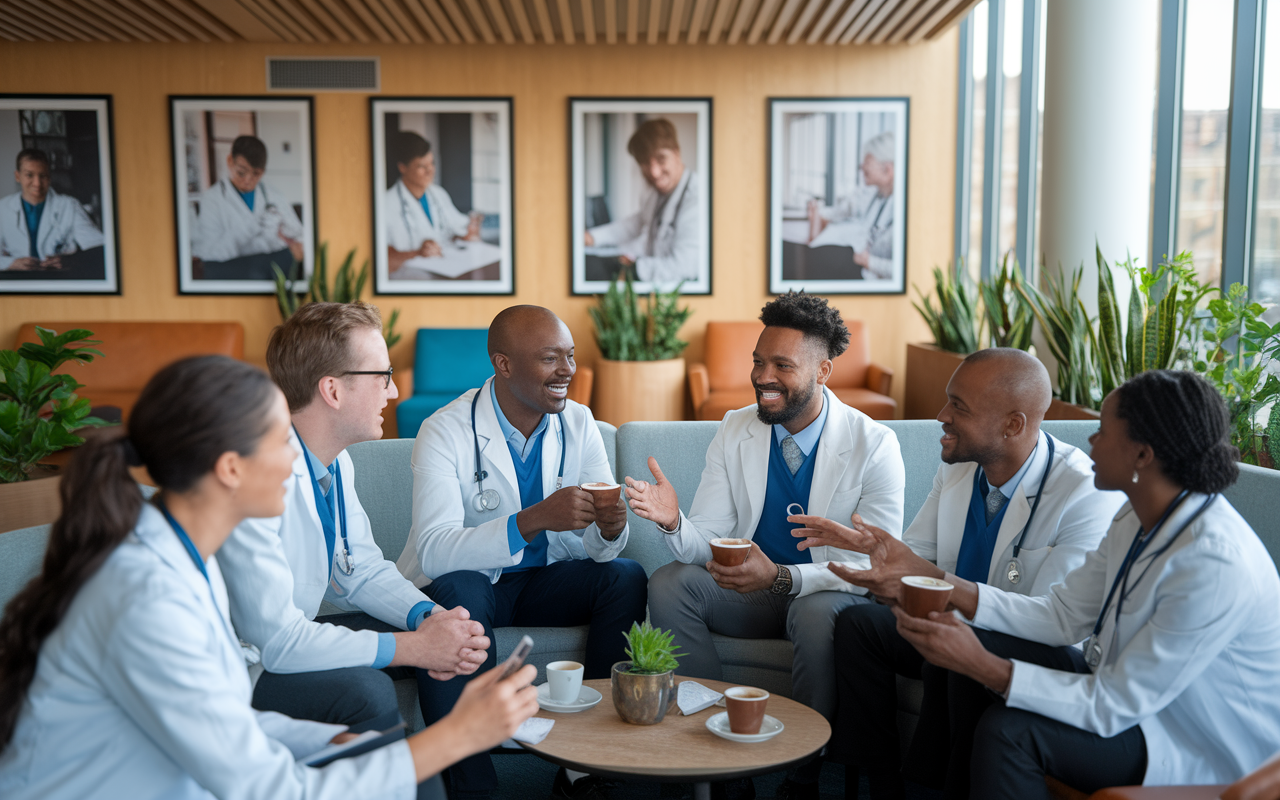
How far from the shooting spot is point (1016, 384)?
2.43 m

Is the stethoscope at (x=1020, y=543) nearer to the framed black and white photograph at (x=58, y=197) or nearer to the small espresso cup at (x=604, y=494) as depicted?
the small espresso cup at (x=604, y=494)

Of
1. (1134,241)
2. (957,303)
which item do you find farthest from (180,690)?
(957,303)

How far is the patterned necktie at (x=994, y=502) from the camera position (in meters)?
2.50

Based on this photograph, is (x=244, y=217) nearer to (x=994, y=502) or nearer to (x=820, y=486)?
(x=820, y=486)

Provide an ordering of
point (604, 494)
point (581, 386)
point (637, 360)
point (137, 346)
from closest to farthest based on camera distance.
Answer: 1. point (604, 494)
2. point (581, 386)
3. point (637, 360)
4. point (137, 346)

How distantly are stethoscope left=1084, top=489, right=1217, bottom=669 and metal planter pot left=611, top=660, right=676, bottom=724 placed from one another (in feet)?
2.93

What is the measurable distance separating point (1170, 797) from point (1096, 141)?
393 cm

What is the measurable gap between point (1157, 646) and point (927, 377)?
186 inches

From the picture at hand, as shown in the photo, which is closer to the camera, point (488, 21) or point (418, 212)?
point (488, 21)

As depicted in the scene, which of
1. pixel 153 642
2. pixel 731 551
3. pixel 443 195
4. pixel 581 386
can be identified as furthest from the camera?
pixel 443 195

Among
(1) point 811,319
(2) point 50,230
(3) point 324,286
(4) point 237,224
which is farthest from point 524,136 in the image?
(1) point 811,319

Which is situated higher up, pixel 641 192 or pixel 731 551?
pixel 641 192

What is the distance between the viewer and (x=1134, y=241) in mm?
4750

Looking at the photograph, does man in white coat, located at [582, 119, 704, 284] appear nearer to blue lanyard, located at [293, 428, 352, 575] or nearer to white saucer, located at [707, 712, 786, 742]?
blue lanyard, located at [293, 428, 352, 575]
